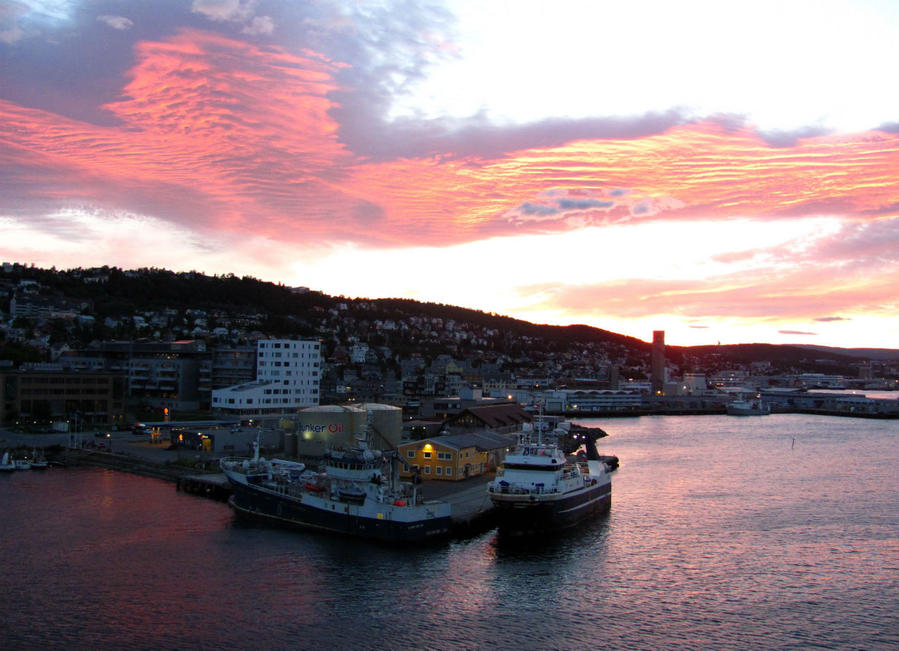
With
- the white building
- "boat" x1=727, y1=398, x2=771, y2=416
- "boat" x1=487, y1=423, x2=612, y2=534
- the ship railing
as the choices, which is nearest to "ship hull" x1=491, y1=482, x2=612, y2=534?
"boat" x1=487, y1=423, x2=612, y2=534

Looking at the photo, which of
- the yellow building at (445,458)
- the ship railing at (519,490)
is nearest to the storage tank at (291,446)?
the yellow building at (445,458)

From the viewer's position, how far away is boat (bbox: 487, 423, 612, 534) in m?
28.3

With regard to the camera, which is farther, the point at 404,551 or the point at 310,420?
the point at 310,420

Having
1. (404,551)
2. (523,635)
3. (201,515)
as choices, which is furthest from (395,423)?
(523,635)

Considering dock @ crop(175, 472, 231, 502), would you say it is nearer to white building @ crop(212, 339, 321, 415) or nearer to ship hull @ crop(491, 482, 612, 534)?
ship hull @ crop(491, 482, 612, 534)

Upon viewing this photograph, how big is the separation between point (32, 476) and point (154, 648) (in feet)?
82.7

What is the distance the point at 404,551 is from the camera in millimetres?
25188

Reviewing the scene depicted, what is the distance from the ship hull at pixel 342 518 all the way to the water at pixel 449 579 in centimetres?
76

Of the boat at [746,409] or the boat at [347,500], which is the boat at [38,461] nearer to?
the boat at [347,500]

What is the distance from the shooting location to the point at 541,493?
94.5ft

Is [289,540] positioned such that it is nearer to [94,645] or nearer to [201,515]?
[201,515]

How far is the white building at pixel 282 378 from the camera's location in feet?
195

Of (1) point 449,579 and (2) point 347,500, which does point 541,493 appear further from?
(2) point 347,500

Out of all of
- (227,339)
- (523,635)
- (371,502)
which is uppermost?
(227,339)
